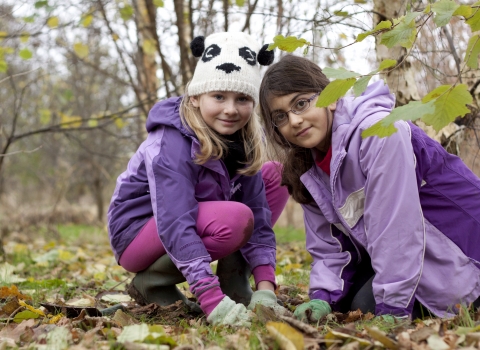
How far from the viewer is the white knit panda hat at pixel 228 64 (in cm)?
256

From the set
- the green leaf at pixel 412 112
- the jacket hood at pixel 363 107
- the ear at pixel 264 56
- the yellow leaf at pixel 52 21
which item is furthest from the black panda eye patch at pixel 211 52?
the yellow leaf at pixel 52 21

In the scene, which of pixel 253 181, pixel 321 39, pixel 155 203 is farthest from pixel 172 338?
pixel 321 39

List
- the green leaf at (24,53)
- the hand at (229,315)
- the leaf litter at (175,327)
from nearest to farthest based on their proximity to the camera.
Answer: the leaf litter at (175,327) < the hand at (229,315) < the green leaf at (24,53)

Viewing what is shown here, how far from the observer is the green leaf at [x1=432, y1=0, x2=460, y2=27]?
1485 millimetres

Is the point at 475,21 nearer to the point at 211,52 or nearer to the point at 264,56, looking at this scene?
the point at 264,56

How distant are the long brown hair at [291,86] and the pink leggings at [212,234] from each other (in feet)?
1.15

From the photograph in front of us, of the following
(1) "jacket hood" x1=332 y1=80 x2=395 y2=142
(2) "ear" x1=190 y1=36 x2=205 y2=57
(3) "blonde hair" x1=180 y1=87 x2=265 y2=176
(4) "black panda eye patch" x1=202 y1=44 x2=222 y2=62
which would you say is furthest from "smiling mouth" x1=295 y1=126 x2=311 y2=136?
(2) "ear" x1=190 y1=36 x2=205 y2=57

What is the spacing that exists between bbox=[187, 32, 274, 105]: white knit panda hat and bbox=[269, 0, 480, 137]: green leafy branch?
88 centimetres

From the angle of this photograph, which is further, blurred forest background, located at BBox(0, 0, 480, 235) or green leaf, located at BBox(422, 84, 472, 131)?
blurred forest background, located at BBox(0, 0, 480, 235)

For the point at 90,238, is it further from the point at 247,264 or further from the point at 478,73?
the point at 478,73

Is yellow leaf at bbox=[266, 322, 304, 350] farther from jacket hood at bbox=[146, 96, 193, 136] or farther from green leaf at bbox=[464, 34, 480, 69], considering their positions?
jacket hood at bbox=[146, 96, 193, 136]

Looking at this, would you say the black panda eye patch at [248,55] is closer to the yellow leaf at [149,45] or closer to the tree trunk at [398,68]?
the tree trunk at [398,68]

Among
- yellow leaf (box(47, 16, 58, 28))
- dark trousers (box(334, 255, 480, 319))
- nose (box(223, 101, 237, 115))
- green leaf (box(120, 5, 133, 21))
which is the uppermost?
green leaf (box(120, 5, 133, 21))

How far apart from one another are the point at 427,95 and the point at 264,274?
1.43 meters
